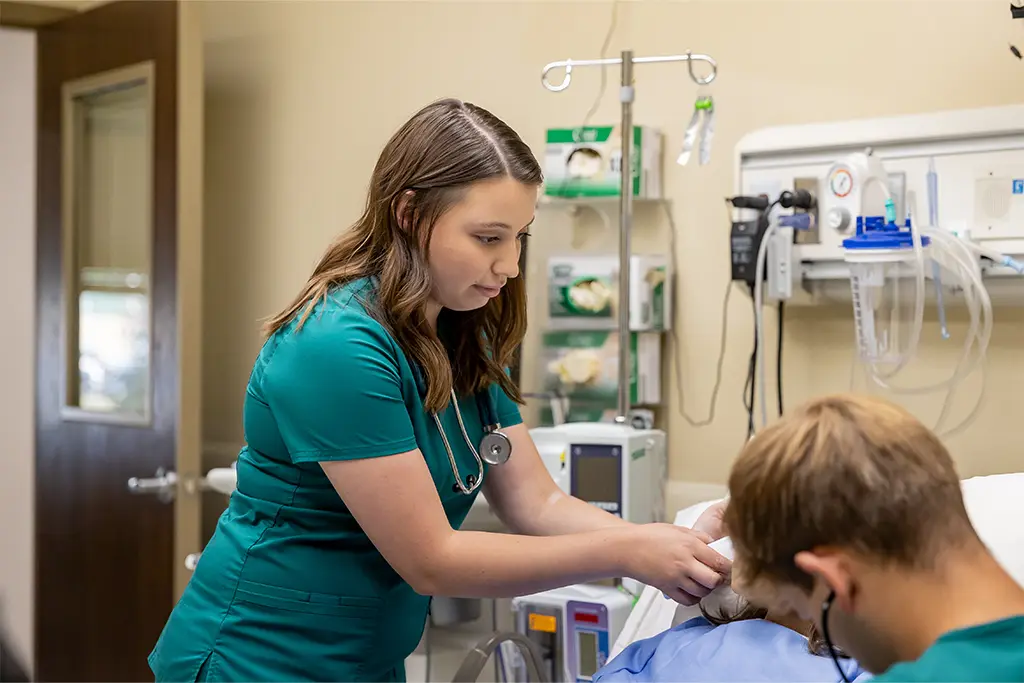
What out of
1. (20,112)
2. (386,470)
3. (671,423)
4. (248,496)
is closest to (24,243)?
(20,112)

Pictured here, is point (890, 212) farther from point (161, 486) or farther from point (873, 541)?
point (161, 486)

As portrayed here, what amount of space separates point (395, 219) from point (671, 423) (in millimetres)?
1321

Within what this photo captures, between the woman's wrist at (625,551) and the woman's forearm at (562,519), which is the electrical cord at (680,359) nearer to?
the woman's forearm at (562,519)

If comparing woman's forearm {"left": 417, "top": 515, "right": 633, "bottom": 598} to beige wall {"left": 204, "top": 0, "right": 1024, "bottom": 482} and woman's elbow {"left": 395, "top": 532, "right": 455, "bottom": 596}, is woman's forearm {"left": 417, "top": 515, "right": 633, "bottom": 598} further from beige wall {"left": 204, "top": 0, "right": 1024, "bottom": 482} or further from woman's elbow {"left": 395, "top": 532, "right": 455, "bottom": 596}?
beige wall {"left": 204, "top": 0, "right": 1024, "bottom": 482}

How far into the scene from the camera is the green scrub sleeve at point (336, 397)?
117cm

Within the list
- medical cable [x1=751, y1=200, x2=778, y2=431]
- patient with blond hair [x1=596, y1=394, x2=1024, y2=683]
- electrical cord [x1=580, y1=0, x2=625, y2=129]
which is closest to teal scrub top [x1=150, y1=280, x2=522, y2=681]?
patient with blond hair [x1=596, y1=394, x2=1024, y2=683]

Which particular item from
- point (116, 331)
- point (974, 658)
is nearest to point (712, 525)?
point (974, 658)

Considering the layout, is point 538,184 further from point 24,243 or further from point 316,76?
point 24,243

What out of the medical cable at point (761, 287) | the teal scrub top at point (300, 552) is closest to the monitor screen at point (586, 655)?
the medical cable at point (761, 287)

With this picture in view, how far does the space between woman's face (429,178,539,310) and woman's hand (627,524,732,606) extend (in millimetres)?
365

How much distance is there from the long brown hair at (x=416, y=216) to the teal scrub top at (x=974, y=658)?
67 centimetres

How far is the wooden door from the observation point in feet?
8.95

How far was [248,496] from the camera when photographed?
1.32 meters

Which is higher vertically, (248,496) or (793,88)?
(793,88)
